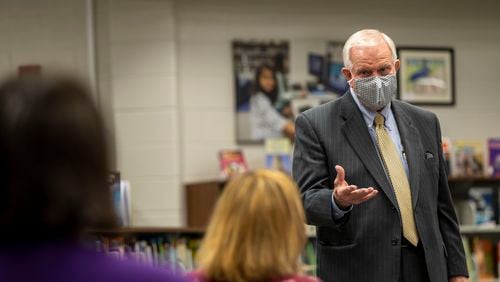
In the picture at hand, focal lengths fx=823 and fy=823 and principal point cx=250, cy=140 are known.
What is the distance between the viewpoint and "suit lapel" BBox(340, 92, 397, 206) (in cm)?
240

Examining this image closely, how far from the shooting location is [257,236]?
1492 millimetres

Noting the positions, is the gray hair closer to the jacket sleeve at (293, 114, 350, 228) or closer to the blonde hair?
the jacket sleeve at (293, 114, 350, 228)

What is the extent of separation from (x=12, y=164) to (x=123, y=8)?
431cm

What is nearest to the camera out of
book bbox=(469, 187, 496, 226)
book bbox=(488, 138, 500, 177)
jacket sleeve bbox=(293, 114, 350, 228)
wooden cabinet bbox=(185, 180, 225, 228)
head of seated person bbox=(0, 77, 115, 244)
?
head of seated person bbox=(0, 77, 115, 244)

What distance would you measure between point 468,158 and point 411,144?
313 cm

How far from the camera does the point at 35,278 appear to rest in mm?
923

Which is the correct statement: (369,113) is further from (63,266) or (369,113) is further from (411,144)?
(63,266)

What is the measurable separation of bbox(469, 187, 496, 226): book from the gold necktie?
9.92 ft

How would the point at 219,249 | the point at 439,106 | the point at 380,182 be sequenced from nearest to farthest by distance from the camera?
the point at 219,249, the point at 380,182, the point at 439,106

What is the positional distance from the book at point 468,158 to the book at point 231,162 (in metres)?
1.41

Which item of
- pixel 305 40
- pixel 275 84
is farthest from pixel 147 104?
pixel 305 40

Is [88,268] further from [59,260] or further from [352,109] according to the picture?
[352,109]

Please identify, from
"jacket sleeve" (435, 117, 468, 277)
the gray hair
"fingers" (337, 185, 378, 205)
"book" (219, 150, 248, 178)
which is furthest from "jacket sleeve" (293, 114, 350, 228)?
"book" (219, 150, 248, 178)

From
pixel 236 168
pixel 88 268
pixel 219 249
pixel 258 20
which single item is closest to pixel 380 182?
pixel 219 249
